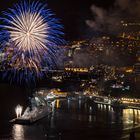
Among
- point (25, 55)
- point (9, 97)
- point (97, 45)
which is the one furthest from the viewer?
point (97, 45)

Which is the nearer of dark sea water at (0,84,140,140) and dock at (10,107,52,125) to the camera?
dark sea water at (0,84,140,140)

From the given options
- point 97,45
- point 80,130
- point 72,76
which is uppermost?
point 97,45

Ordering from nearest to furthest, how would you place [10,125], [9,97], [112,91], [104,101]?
[10,125], [9,97], [104,101], [112,91]

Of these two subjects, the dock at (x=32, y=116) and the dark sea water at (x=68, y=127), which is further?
the dock at (x=32, y=116)

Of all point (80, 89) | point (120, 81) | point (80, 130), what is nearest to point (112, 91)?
point (120, 81)

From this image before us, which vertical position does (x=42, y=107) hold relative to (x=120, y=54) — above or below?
below

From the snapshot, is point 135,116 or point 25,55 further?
point 135,116

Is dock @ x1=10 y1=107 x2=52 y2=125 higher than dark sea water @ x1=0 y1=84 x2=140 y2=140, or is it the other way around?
dock @ x1=10 y1=107 x2=52 y2=125

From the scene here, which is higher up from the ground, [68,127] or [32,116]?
[32,116]

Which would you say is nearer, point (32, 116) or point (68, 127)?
point (68, 127)

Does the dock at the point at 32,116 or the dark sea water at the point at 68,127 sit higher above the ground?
the dock at the point at 32,116

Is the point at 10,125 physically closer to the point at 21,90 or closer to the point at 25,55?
the point at 25,55
